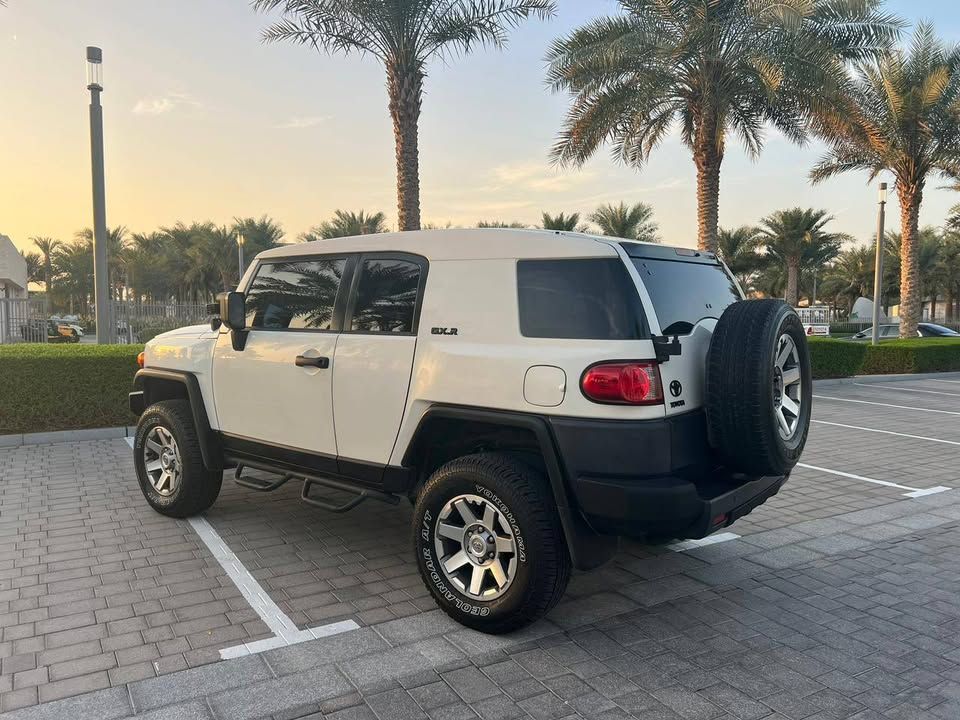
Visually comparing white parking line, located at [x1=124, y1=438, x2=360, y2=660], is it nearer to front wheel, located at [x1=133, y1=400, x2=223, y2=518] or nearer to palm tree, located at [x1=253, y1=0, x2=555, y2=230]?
front wheel, located at [x1=133, y1=400, x2=223, y2=518]

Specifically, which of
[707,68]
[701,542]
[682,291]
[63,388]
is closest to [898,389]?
[707,68]

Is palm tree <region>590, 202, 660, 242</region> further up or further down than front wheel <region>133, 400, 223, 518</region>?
further up

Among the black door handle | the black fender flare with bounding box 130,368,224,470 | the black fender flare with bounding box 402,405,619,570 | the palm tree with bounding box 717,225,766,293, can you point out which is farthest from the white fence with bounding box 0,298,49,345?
the palm tree with bounding box 717,225,766,293

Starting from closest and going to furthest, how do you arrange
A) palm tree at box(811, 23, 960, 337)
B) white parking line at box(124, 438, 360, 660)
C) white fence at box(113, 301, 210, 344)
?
white parking line at box(124, 438, 360, 660) < white fence at box(113, 301, 210, 344) < palm tree at box(811, 23, 960, 337)

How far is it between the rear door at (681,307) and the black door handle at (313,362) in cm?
187

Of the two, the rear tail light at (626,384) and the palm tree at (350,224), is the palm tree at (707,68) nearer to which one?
the rear tail light at (626,384)

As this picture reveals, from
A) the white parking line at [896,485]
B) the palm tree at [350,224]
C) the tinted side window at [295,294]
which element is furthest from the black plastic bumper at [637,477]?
the palm tree at [350,224]

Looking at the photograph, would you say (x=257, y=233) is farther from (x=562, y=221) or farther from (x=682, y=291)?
(x=682, y=291)

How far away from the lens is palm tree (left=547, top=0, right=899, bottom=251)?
1464 centimetres

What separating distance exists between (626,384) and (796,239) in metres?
40.6

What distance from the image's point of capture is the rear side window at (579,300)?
3.37m

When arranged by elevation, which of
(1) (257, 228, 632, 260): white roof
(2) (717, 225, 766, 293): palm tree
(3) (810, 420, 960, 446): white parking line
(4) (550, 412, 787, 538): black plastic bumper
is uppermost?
(2) (717, 225, 766, 293): palm tree

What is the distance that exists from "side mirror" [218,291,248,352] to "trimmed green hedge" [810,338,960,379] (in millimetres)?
14284

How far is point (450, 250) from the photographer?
3.94 m
